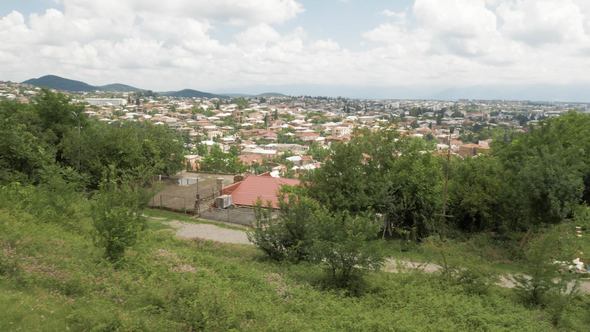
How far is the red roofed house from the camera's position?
23219mm

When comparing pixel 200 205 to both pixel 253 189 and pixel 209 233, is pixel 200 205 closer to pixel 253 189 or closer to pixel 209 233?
pixel 253 189

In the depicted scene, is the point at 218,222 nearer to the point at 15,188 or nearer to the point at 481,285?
the point at 15,188

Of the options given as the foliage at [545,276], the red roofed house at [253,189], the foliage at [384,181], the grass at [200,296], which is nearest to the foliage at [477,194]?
the foliage at [384,181]

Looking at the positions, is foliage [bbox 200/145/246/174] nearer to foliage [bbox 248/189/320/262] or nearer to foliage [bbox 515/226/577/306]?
foliage [bbox 248/189/320/262]

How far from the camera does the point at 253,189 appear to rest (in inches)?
947

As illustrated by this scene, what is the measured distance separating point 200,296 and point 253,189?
16976 millimetres

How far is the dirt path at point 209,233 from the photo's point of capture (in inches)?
685

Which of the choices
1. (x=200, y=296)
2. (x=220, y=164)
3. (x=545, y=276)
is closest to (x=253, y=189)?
(x=220, y=164)

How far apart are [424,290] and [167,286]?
19.6 ft

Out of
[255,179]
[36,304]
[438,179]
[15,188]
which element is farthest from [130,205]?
[255,179]

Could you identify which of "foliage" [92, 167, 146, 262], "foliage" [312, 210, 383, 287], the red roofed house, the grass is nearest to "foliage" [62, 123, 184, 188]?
the red roofed house

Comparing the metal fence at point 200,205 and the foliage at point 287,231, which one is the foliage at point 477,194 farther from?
the metal fence at point 200,205

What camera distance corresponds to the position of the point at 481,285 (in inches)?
420

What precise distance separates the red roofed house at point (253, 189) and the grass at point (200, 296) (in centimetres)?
1096
